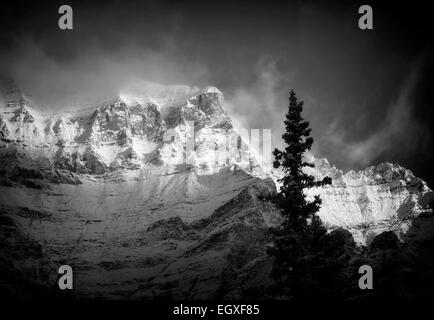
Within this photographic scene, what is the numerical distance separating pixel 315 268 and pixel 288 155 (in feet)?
21.0

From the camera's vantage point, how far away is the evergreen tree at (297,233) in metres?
28.1

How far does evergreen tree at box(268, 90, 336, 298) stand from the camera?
2811 centimetres

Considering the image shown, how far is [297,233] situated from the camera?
95.0ft

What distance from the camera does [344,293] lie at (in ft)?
99.3
